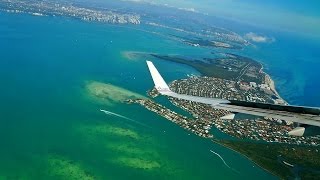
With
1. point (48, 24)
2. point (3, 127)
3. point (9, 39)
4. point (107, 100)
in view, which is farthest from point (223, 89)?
point (48, 24)

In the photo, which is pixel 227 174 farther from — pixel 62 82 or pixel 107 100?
pixel 62 82

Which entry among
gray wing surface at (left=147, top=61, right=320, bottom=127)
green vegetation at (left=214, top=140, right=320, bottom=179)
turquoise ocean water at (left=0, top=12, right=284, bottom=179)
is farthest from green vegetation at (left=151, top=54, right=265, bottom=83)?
gray wing surface at (left=147, top=61, right=320, bottom=127)

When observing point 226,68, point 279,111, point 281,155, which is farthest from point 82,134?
point 226,68

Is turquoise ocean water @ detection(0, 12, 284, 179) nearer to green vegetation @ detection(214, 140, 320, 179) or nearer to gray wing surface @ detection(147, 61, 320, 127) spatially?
green vegetation @ detection(214, 140, 320, 179)

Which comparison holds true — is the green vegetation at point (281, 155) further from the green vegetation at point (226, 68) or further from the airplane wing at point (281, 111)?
the green vegetation at point (226, 68)

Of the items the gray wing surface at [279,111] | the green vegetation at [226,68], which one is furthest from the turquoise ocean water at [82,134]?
the gray wing surface at [279,111]

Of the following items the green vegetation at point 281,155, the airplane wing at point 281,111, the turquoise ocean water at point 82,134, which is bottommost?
the turquoise ocean water at point 82,134
